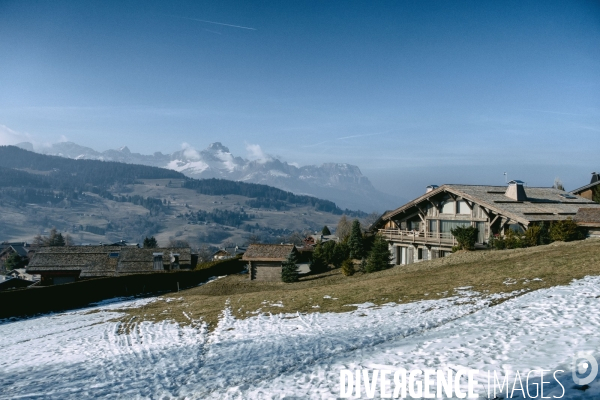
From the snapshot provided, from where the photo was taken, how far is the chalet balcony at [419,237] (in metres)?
40.8

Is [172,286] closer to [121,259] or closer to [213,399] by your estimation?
[121,259]

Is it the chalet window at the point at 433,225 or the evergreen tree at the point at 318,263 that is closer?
the chalet window at the point at 433,225

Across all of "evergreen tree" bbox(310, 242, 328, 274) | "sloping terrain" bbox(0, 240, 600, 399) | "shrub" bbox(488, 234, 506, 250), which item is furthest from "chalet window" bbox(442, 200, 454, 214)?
"evergreen tree" bbox(310, 242, 328, 274)

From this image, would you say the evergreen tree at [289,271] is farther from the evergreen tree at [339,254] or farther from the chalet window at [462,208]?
the chalet window at [462,208]

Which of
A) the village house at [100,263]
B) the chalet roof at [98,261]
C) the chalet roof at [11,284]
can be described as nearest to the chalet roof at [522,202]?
the village house at [100,263]

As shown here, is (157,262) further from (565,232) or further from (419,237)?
(565,232)

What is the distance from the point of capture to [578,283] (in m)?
18.4

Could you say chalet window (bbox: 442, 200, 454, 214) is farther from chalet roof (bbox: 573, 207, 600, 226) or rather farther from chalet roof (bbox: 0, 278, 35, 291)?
chalet roof (bbox: 0, 278, 35, 291)

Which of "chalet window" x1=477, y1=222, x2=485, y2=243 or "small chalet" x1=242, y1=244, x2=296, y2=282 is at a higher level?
"chalet window" x1=477, y1=222, x2=485, y2=243

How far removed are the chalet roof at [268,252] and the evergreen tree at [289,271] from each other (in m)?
2.26

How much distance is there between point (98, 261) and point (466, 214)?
5855 cm

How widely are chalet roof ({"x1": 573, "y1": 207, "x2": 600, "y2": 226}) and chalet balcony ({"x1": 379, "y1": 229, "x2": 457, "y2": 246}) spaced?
406 inches

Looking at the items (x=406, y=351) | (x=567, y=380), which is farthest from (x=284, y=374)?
(x=567, y=380)

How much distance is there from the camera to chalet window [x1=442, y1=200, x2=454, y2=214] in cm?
4256
